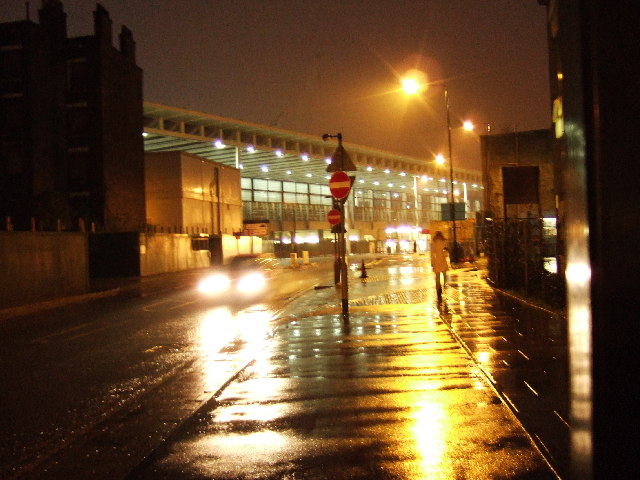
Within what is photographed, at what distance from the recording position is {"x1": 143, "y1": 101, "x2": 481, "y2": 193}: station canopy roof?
47875 millimetres

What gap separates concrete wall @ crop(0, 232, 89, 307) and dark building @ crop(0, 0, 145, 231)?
12.3 metres

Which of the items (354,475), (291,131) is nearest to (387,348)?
(354,475)

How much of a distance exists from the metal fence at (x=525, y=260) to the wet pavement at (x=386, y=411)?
2.58 meters

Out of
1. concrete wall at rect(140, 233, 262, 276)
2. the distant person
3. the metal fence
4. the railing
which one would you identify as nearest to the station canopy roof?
the railing

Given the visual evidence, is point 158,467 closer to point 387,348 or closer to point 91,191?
point 387,348

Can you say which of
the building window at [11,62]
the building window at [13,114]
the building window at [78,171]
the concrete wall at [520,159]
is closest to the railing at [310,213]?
the building window at [78,171]

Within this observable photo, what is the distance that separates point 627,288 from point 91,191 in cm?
4064

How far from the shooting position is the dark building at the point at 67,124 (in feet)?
121

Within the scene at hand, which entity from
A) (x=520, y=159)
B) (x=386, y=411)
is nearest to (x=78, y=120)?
(x=520, y=159)

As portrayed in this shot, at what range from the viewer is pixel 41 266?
66.8 feet

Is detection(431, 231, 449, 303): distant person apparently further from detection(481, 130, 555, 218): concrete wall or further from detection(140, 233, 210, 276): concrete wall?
detection(140, 233, 210, 276): concrete wall

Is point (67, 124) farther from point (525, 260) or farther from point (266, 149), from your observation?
point (525, 260)

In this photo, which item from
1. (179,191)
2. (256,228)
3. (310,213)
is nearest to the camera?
(179,191)

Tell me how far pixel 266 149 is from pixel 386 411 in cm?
5088
